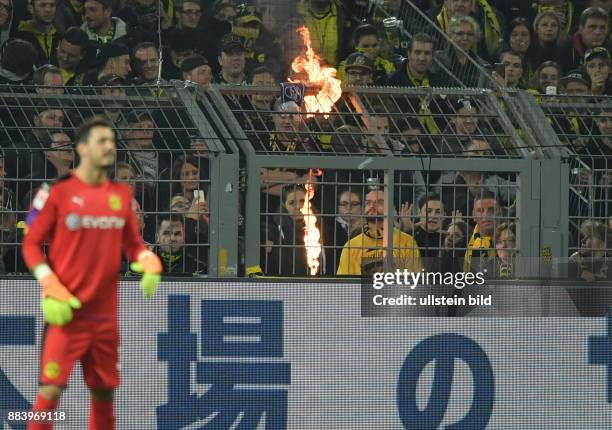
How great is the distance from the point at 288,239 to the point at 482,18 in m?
4.82

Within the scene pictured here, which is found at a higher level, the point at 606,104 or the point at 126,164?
the point at 606,104

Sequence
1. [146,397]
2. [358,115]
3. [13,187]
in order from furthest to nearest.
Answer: [358,115], [13,187], [146,397]

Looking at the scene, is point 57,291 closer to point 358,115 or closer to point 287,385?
point 287,385

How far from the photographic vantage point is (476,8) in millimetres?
12594

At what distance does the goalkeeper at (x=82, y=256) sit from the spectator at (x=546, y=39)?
7110 millimetres

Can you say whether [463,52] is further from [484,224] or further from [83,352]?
[83,352]

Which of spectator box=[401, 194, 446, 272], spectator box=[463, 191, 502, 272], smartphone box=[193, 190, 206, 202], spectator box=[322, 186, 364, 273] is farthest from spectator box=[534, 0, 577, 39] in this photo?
smartphone box=[193, 190, 206, 202]

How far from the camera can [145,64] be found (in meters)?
11.1

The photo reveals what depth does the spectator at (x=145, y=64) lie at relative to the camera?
11.0 m

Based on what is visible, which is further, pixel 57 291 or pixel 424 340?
pixel 424 340

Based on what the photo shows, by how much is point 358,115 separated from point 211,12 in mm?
2741

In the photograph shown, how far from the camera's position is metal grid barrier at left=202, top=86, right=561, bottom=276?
8586 millimetres

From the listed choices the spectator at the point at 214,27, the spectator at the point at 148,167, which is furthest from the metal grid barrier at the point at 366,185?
the spectator at the point at 214,27

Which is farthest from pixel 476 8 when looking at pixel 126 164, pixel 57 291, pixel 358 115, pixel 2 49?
pixel 57 291
